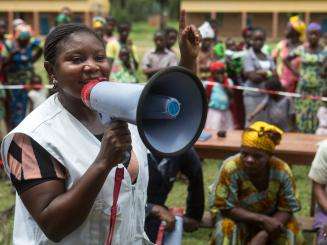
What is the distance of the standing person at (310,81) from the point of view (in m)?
7.45

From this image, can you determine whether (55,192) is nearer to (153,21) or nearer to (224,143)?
(224,143)

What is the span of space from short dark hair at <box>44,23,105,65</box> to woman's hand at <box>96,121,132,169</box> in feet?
1.36

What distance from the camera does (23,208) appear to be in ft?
6.07

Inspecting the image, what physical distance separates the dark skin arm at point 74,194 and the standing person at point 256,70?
18.8ft

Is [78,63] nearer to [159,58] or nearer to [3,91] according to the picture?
[3,91]

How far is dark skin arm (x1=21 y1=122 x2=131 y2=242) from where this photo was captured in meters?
1.65

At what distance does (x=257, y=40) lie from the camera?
7.83 metres

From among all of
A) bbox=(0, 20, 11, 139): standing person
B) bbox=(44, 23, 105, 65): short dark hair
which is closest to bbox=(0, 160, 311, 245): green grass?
bbox=(0, 20, 11, 139): standing person

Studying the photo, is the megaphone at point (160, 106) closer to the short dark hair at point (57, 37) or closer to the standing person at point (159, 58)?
the short dark hair at point (57, 37)

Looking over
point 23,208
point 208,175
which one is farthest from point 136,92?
point 208,175

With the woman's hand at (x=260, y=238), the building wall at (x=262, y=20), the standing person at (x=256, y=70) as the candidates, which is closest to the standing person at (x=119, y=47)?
the standing person at (x=256, y=70)

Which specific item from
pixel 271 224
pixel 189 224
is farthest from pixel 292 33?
pixel 271 224

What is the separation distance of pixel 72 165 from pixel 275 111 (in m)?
5.14

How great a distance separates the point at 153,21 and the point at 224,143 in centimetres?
3425
